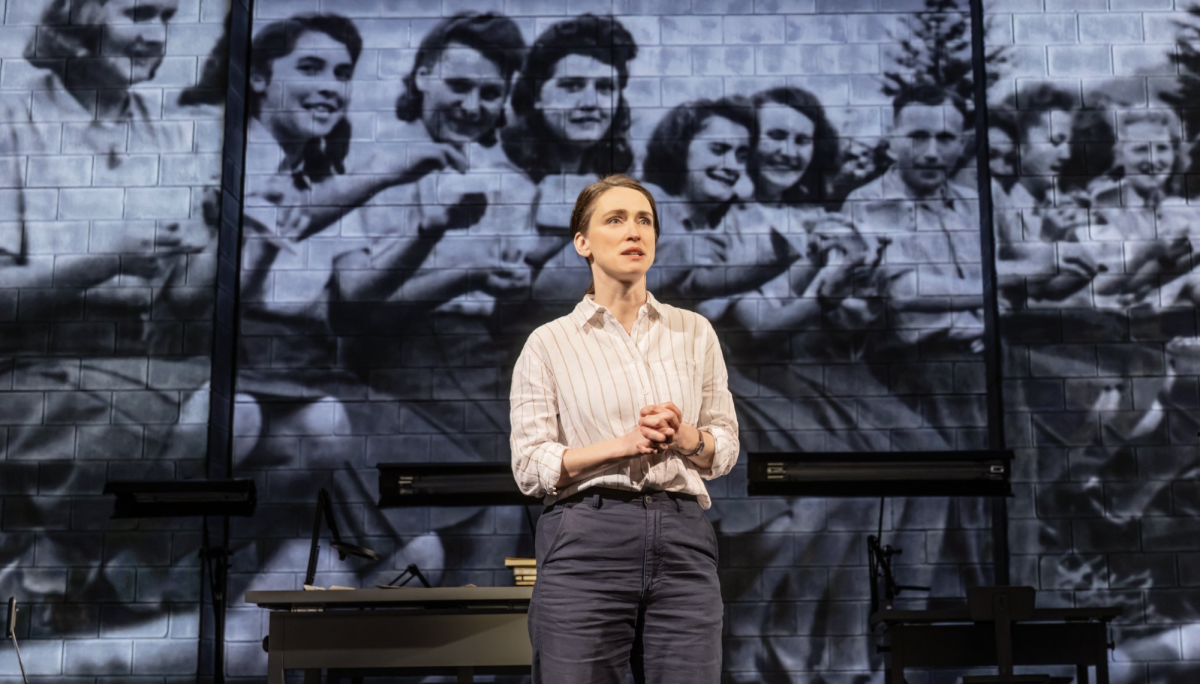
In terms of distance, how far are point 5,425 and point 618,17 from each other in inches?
133

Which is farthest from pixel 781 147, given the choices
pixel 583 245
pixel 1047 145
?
pixel 583 245

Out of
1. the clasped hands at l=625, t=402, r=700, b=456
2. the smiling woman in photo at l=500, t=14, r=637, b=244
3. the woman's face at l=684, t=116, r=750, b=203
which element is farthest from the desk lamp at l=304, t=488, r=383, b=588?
the clasped hands at l=625, t=402, r=700, b=456

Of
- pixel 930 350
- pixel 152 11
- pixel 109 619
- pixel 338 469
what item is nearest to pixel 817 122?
pixel 930 350

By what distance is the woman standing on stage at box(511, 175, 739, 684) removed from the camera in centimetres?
177

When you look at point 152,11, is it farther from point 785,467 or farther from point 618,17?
point 785,467

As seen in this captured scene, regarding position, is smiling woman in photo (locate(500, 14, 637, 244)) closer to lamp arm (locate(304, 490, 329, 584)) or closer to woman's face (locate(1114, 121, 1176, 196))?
lamp arm (locate(304, 490, 329, 584))

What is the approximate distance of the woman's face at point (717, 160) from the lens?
5496 mm

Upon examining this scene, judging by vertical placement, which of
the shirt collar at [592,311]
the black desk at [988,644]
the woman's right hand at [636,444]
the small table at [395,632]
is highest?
the shirt collar at [592,311]

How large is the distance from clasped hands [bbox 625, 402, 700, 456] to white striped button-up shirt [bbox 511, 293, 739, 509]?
0.08m

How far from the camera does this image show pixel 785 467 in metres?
4.50

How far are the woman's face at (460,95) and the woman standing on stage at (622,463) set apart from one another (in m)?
3.64

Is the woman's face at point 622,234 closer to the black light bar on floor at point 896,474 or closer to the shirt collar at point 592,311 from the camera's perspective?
the shirt collar at point 592,311

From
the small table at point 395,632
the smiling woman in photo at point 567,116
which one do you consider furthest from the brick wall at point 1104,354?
the small table at point 395,632

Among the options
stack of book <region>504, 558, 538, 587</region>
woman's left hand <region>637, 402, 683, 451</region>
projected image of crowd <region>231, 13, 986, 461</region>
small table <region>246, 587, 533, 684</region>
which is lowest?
small table <region>246, 587, 533, 684</region>
